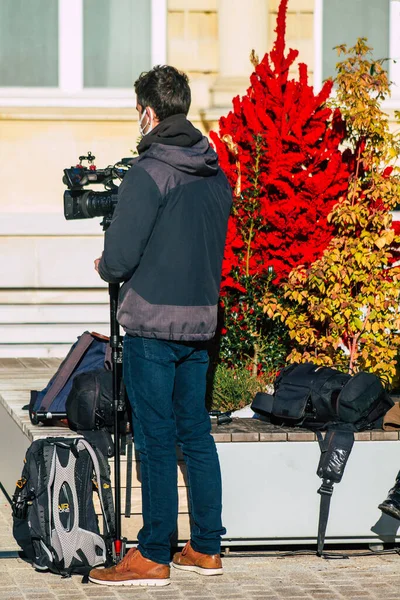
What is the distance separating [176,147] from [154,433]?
3.65ft

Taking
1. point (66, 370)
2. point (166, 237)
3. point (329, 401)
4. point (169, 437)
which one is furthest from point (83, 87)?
point (169, 437)

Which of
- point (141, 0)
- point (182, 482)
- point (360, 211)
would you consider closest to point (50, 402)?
point (182, 482)

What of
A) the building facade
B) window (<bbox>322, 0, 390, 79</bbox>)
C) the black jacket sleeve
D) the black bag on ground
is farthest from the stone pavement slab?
window (<bbox>322, 0, 390, 79</bbox>)

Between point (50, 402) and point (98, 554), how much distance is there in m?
0.83

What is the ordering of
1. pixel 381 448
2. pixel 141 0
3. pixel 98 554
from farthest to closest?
pixel 141 0 < pixel 381 448 < pixel 98 554

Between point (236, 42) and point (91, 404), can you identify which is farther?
point (236, 42)

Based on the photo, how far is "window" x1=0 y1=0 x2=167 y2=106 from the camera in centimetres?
1007

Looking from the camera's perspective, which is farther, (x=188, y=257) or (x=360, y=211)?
(x=360, y=211)

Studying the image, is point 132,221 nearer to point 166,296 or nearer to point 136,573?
point 166,296

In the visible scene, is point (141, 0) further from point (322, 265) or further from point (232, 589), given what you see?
point (232, 589)

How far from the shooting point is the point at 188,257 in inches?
189

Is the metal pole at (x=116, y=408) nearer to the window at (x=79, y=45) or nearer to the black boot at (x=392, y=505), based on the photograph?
the black boot at (x=392, y=505)

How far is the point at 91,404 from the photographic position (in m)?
5.40

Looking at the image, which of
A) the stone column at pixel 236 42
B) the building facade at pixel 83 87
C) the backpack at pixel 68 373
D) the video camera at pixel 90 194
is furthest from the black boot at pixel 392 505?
the stone column at pixel 236 42
